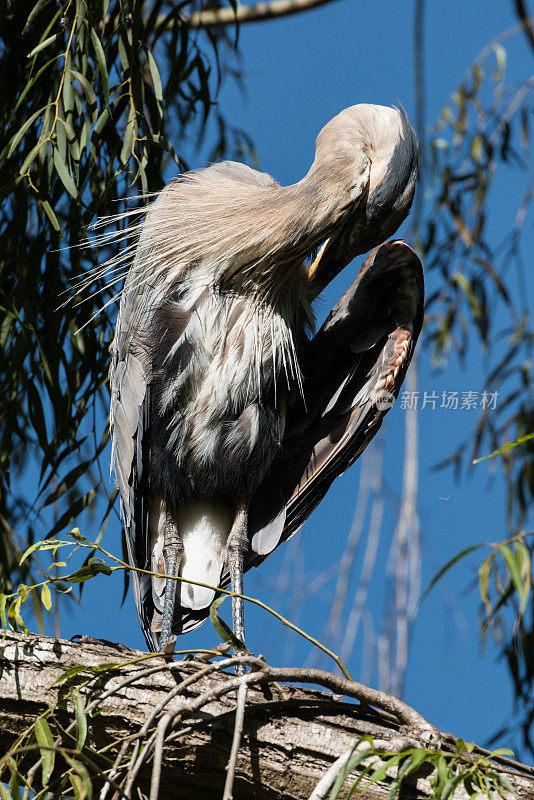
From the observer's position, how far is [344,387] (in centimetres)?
229

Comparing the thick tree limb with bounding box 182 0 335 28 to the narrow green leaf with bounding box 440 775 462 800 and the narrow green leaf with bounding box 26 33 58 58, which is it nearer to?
the narrow green leaf with bounding box 26 33 58 58

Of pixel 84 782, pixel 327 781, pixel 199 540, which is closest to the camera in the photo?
pixel 84 782

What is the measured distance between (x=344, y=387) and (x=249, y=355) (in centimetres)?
28

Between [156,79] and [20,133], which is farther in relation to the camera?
[156,79]

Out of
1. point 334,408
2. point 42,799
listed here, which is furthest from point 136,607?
point 42,799

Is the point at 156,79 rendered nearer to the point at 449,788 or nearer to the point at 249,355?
the point at 249,355

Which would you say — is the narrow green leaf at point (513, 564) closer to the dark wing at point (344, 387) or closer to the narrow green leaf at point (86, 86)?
the dark wing at point (344, 387)

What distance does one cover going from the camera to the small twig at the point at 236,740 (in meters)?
1.09

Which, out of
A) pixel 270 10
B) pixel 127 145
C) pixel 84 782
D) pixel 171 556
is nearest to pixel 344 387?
pixel 171 556

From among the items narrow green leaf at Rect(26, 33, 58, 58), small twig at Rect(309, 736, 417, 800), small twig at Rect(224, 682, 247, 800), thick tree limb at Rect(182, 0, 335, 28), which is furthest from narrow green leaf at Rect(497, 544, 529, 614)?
thick tree limb at Rect(182, 0, 335, 28)

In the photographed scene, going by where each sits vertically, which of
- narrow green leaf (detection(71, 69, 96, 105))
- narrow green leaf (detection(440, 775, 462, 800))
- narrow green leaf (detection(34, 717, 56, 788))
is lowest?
narrow green leaf (detection(440, 775, 462, 800))

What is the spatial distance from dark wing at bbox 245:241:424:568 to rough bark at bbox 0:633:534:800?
2.83 ft

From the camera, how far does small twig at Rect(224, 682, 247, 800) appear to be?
1.09 metres

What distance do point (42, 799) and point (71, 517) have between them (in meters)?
0.99
